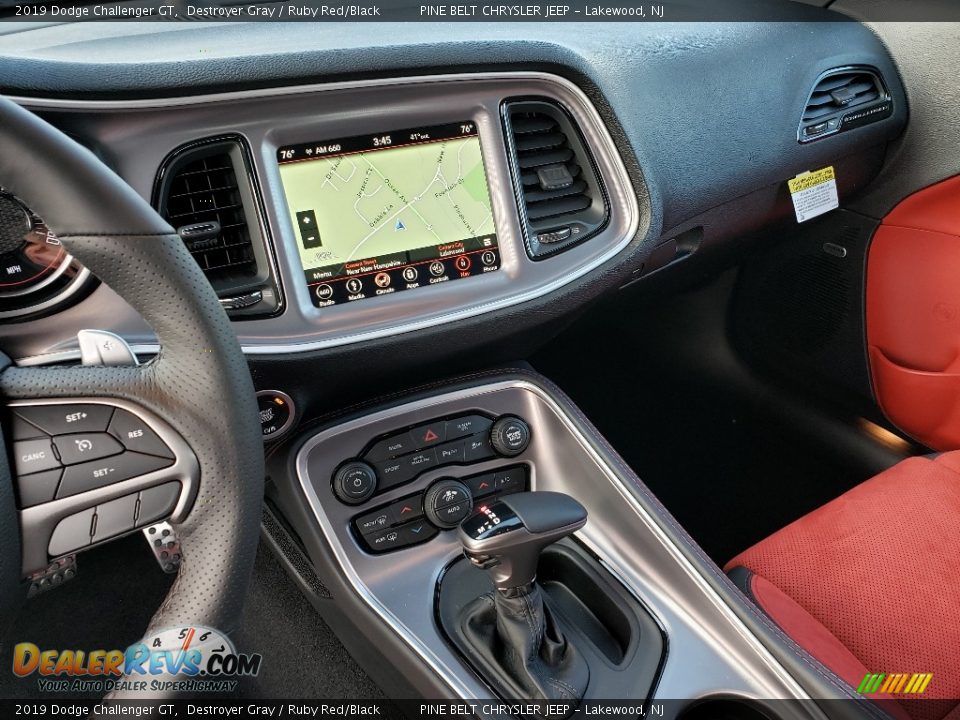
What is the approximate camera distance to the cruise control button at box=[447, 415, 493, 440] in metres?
1.32

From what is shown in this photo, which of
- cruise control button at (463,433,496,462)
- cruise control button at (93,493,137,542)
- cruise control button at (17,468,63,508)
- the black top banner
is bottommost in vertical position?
cruise control button at (463,433,496,462)

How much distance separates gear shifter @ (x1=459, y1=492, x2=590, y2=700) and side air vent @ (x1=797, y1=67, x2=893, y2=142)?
97 centimetres

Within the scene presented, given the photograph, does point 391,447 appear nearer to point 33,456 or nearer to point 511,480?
point 511,480

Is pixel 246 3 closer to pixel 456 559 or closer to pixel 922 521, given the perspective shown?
pixel 456 559

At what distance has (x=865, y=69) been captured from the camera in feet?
5.57

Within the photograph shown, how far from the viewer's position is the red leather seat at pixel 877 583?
3.76ft


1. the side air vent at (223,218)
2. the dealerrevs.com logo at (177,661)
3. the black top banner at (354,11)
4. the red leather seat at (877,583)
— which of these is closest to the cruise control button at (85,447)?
the dealerrevs.com logo at (177,661)

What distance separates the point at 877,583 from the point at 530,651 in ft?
1.80

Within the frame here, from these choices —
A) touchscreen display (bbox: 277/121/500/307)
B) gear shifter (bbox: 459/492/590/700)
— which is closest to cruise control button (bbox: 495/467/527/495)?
gear shifter (bbox: 459/492/590/700)

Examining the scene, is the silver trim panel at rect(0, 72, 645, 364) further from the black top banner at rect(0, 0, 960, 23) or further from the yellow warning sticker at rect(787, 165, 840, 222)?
the yellow warning sticker at rect(787, 165, 840, 222)

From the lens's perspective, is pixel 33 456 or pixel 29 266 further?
pixel 29 266

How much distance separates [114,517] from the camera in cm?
75

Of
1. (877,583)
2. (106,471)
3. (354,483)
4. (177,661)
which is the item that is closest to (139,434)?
(106,471)

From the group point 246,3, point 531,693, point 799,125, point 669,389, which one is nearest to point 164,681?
point 531,693
